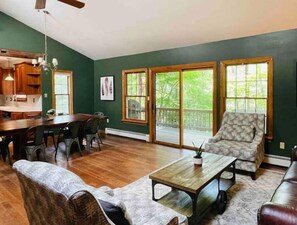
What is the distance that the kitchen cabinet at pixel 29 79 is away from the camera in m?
6.82

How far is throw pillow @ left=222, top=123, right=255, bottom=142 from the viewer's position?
4238mm

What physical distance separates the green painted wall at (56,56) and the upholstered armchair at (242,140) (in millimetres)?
4966

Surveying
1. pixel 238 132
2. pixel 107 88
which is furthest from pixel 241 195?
pixel 107 88

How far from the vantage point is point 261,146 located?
13.2 ft

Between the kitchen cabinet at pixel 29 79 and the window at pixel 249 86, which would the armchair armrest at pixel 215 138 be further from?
the kitchen cabinet at pixel 29 79

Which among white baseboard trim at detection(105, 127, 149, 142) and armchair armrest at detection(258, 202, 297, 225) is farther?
white baseboard trim at detection(105, 127, 149, 142)

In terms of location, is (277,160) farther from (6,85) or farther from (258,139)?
(6,85)

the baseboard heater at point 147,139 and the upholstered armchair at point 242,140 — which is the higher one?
the upholstered armchair at point 242,140

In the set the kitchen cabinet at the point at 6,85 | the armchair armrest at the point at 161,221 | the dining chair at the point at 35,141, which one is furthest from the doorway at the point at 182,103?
the kitchen cabinet at the point at 6,85

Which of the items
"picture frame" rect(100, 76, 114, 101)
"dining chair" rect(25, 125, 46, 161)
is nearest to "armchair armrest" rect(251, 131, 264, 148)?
"dining chair" rect(25, 125, 46, 161)

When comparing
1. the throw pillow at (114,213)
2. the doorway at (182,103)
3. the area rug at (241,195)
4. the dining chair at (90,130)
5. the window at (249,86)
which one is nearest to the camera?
the throw pillow at (114,213)

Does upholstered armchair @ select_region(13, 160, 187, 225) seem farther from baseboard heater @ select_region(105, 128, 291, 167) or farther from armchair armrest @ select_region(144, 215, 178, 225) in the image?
baseboard heater @ select_region(105, 128, 291, 167)

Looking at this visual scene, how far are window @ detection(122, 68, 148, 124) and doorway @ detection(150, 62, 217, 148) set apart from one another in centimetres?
37

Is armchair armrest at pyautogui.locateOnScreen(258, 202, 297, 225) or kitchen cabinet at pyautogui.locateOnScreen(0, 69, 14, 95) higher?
kitchen cabinet at pyautogui.locateOnScreen(0, 69, 14, 95)
